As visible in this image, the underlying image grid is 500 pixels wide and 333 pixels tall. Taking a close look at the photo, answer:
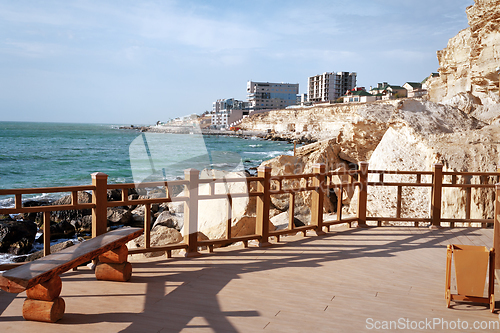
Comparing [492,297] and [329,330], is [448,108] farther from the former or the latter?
[329,330]

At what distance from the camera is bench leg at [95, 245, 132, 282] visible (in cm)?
442

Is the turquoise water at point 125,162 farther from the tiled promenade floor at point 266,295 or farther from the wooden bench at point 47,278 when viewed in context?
the wooden bench at point 47,278

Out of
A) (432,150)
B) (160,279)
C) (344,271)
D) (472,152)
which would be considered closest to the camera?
(160,279)

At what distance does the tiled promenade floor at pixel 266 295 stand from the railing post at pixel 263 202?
25cm

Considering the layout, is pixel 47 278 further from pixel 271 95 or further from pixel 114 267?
pixel 271 95

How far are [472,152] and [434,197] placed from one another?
6.97 feet

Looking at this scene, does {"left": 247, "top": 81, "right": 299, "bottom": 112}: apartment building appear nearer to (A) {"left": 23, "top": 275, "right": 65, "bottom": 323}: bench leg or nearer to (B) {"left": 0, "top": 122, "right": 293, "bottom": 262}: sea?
(B) {"left": 0, "top": 122, "right": 293, "bottom": 262}: sea

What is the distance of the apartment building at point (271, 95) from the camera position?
133 m

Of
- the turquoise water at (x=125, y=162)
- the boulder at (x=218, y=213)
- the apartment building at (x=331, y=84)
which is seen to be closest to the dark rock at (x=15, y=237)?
the turquoise water at (x=125, y=162)

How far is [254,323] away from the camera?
3.54m

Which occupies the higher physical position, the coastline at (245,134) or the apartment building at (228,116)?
the apartment building at (228,116)

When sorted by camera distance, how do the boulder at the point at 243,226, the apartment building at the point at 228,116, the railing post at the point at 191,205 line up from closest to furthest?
the railing post at the point at 191,205
the boulder at the point at 243,226
the apartment building at the point at 228,116

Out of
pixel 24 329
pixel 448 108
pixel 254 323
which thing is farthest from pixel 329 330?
pixel 448 108

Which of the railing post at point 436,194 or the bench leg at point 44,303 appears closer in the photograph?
the bench leg at point 44,303
